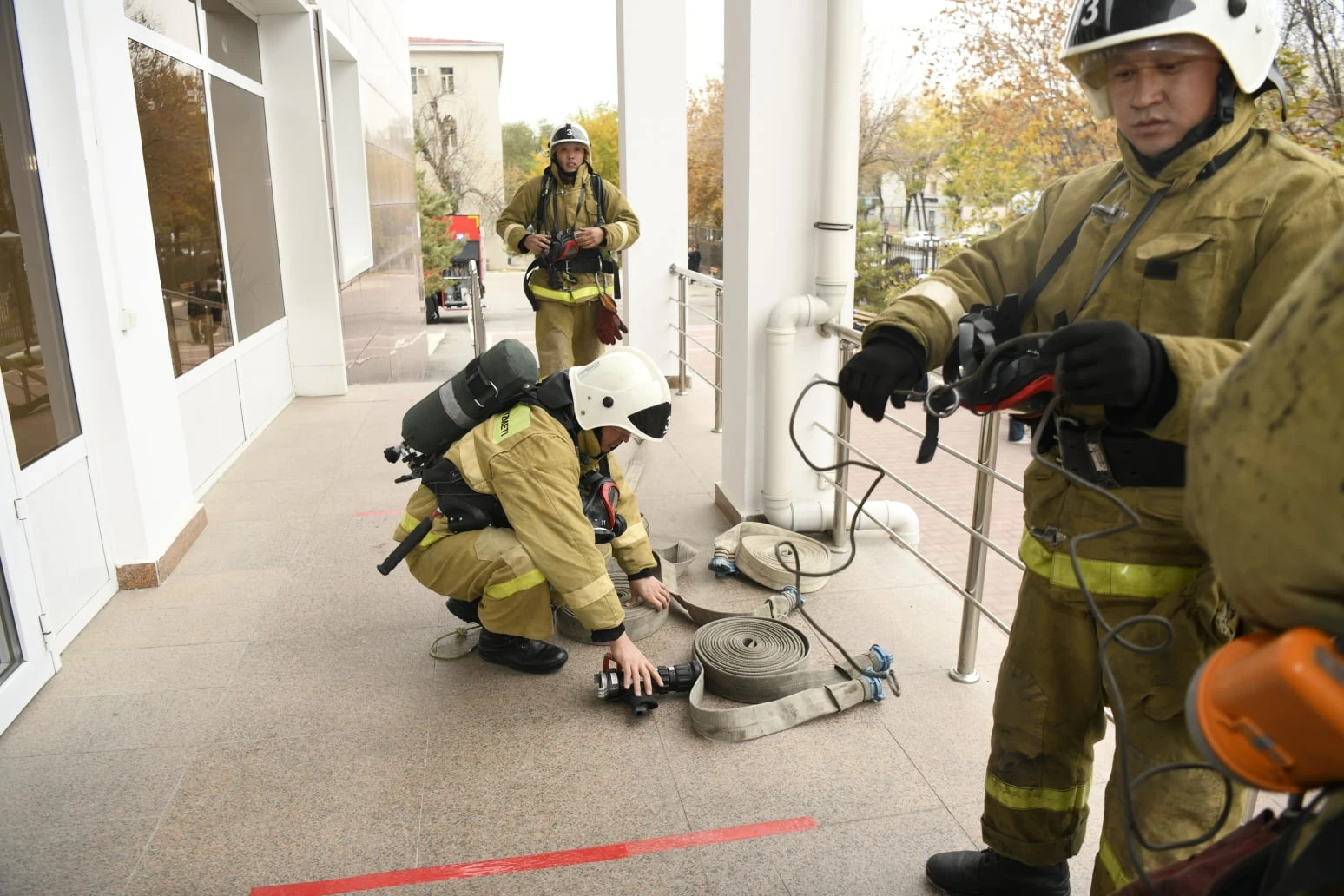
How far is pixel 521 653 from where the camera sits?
3.23 metres

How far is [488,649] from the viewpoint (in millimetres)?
3260

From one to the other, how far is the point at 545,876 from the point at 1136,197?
1996mm

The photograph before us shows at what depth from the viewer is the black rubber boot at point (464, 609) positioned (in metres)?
3.27

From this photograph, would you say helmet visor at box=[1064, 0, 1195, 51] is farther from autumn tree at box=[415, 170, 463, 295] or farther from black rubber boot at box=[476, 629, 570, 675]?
autumn tree at box=[415, 170, 463, 295]

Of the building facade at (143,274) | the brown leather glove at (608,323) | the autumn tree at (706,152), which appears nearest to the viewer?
the building facade at (143,274)

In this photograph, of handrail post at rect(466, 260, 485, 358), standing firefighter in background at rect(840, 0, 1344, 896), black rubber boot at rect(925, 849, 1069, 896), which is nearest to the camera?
standing firefighter in background at rect(840, 0, 1344, 896)

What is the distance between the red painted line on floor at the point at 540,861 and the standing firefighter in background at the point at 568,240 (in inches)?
159

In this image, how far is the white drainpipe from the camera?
3.86 metres

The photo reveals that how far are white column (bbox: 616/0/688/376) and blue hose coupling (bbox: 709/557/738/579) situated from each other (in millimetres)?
3826

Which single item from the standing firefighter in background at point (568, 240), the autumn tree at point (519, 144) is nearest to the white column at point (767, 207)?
the standing firefighter in background at point (568, 240)

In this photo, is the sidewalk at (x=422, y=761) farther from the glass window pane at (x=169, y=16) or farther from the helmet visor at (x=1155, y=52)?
the glass window pane at (x=169, y=16)

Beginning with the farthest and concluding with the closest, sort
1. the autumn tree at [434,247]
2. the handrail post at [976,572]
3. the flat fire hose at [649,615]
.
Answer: the autumn tree at [434,247], the flat fire hose at [649,615], the handrail post at [976,572]

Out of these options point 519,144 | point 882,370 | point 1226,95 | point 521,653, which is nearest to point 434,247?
point 521,653

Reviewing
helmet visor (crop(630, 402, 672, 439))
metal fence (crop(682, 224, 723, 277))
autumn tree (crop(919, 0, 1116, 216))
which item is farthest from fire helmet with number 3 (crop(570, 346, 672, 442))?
metal fence (crop(682, 224, 723, 277))
